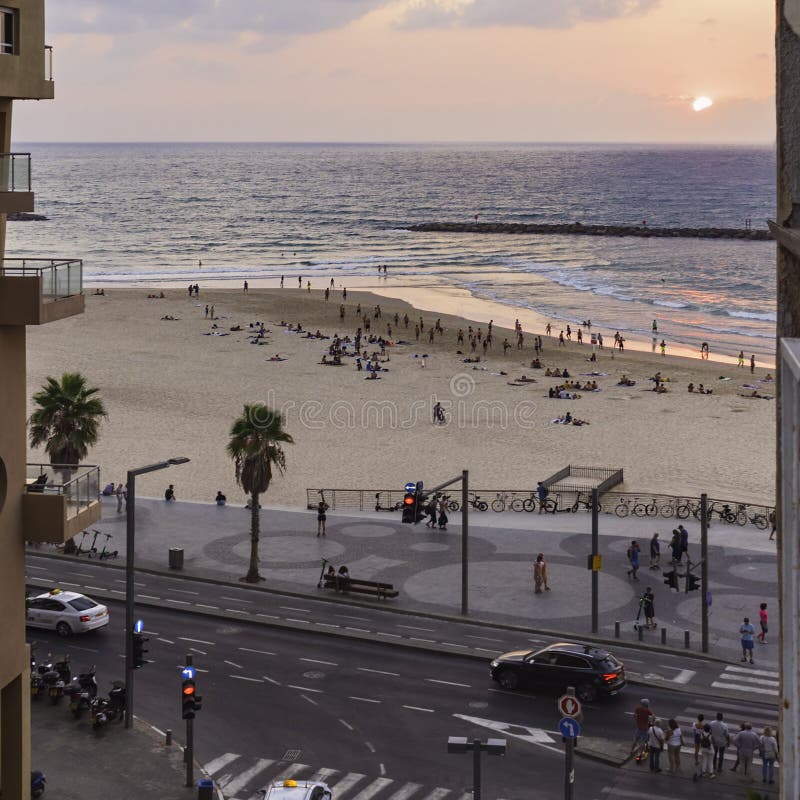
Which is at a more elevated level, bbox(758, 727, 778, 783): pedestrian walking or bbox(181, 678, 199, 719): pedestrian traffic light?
bbox(181, 678, 199, 719): pedestrian traffic light

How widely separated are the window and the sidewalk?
21680 mm

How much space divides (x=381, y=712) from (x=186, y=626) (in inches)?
340

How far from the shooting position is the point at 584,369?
Answer: 254 feet

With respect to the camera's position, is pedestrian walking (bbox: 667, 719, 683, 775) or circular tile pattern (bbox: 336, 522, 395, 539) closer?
pedestrian walking (bbox: 667, 719, 683, 775)

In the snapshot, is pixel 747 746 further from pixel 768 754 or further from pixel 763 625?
pixel 763 625

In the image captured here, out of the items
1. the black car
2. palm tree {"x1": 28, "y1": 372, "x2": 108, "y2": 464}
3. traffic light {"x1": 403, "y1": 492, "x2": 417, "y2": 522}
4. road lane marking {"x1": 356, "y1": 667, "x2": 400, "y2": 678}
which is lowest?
road lane marking {"x1": 356, "y1": 667, "x2": 400, "y2": 678}

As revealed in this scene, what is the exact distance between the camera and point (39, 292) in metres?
18.8

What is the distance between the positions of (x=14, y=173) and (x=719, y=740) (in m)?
17.2

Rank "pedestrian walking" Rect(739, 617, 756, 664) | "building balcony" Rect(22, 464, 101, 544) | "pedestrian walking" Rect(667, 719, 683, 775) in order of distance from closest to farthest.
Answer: "building balcony" Rect(22, 464, 101, 544) → "pedestrian walking" Rect(667, 719, 683, 775) → "pedestrian walking" Rect(739, 617, 756, 664)

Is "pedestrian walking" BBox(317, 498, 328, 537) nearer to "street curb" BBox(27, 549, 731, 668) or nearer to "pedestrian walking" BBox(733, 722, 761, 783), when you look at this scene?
"street curb" BBox(27, 549, 731, 668)

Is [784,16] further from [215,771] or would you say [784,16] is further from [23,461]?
[215,771]

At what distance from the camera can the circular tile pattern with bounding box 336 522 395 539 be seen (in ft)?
144

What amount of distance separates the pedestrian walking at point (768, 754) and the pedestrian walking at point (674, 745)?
5.21ft

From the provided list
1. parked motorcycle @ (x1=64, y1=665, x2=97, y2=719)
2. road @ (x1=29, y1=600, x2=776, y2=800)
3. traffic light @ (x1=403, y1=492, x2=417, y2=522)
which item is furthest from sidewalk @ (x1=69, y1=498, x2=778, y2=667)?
parked motorcycle @ (x1=64, y1=665, x2=97, y2=719)
